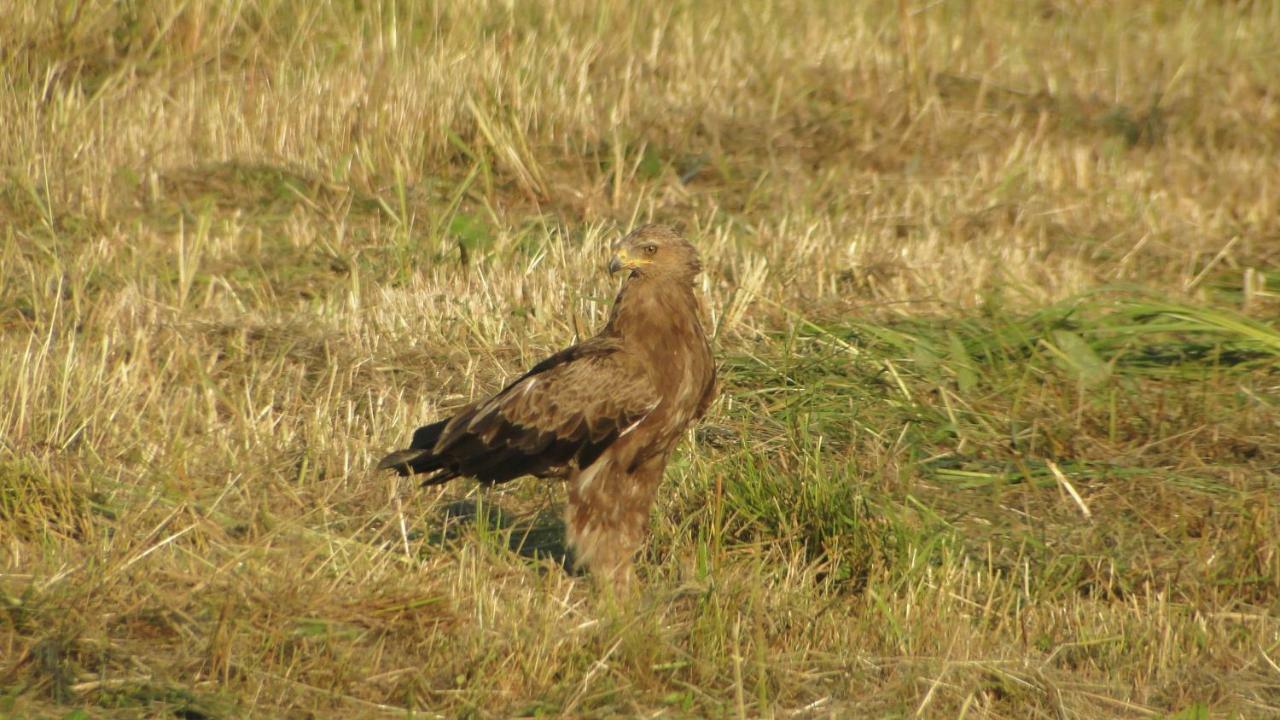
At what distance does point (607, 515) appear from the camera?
16.7 ft

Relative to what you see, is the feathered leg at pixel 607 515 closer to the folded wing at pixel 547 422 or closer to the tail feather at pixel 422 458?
the folded wing at pixel 547 422

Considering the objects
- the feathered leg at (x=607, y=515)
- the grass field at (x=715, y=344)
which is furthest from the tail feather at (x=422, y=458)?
the feathered leg at (x=607, y=515)

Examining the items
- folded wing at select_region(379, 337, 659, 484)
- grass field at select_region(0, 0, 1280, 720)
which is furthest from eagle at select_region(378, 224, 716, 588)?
grass field at select_region(0, 0, 1280, 720)

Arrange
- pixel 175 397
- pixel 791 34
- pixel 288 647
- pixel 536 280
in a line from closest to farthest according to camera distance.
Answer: pixel 288 647 < pixel 175 397 < pixel 536 280 < pixel 791 34

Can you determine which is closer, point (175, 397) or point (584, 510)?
point (584, 510)

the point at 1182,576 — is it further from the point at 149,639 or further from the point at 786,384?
the point at 149,639

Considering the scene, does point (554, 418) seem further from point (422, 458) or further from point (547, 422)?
point (422, 458)

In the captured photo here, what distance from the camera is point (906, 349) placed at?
20.8 ft

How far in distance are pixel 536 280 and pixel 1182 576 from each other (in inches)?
124

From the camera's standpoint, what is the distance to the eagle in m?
4.98

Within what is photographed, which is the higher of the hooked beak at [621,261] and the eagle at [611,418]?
the hooked beak at [621,261]

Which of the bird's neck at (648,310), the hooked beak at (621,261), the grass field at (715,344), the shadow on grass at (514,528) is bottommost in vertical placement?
the shadow on grass at (514,528)

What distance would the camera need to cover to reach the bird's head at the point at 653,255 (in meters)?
5.20

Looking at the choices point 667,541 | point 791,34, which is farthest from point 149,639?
point 791,34
